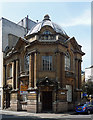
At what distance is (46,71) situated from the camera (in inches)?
843

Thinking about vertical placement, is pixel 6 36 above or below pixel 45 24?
below

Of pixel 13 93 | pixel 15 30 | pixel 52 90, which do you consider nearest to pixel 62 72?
pixel 52 90

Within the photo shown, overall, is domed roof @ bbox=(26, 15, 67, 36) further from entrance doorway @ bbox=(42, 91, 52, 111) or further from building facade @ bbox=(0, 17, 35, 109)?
entrance doorway @ bbox=(42, 91, 52, 111)

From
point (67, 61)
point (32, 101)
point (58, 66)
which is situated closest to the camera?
point (32, 101)

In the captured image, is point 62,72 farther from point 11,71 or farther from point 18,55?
point 11,71

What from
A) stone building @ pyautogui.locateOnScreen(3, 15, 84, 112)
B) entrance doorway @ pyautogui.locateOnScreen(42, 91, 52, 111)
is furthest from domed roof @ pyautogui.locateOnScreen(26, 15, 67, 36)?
entrance doorway @ pyautogui.locateOnScreen(42, 91, 52, 111)

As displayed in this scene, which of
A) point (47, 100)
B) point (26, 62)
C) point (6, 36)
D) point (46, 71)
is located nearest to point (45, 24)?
point (26, 62)

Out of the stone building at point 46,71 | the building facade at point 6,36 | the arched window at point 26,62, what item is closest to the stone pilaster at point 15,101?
Result: the stone building at point 46,71

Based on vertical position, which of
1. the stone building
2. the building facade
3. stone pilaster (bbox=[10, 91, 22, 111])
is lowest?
stone pilaster (bbox=[10, 91, 22, 111])

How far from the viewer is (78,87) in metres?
25.5

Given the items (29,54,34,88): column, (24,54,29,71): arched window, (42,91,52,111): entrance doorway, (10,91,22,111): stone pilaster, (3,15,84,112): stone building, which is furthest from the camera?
(24,54,29,71): arched window

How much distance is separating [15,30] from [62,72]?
51.0 ft

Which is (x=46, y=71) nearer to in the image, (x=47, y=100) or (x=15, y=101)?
(x=47, y=100)

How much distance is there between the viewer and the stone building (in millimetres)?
20781
